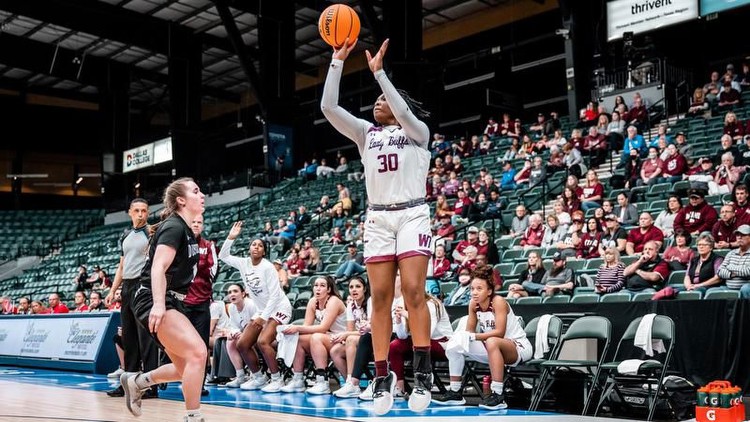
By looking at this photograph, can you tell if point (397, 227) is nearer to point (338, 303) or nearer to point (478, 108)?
point (338, 303)

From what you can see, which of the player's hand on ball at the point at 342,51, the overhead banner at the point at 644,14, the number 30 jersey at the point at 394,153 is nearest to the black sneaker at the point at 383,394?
the number 30 jersey at the point at 394,153

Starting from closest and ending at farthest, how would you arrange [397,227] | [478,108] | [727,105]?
[397,227], [727,105], [478,108]

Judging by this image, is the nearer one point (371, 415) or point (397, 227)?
point (397, 227)

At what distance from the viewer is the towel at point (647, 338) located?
637 centimetres

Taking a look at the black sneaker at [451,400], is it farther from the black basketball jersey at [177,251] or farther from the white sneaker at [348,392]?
the black basketball jersey at [177,251]

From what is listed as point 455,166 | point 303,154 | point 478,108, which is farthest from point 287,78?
point 455,166

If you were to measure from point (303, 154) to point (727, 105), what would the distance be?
550 inches

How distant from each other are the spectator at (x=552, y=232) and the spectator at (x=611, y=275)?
2208 mm

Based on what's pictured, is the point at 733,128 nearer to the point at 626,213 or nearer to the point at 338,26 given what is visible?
the point at 626,213

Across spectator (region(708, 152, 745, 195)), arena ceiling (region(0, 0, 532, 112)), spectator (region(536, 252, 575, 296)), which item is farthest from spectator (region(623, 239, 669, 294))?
arena ceiling (region(0, 0, 532, 112))

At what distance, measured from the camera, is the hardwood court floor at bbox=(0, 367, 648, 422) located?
5.20 metres

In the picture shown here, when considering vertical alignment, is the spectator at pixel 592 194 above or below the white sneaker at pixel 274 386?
above

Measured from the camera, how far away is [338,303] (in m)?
8.06

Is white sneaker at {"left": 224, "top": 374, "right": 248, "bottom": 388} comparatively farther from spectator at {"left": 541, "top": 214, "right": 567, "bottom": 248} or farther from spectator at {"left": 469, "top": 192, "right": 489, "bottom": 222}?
spectator at {"left": 469, "top": 192, "right": 489, "bottom": 222}
